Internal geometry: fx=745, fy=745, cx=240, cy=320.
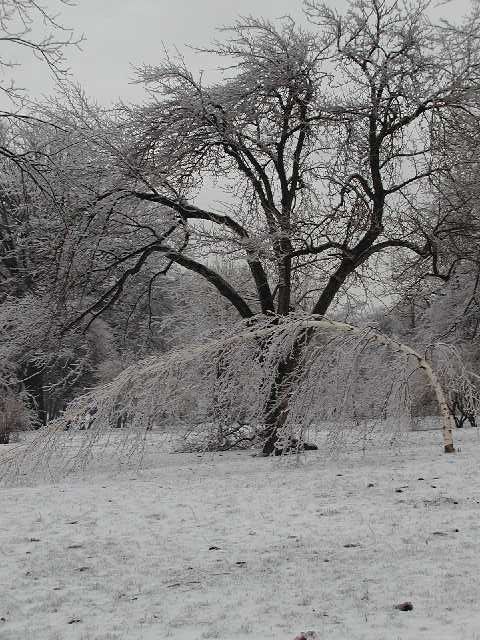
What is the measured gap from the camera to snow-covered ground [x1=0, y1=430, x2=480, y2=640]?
4.43 metres

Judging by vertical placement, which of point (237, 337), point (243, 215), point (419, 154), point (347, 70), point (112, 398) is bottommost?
point (112, 398)

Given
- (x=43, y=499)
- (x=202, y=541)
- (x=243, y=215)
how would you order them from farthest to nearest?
(x=243, y=215) → (x=43, y=499) → (x=202, y=541)

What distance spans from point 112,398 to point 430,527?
5.63 metres

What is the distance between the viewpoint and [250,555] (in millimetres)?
6203

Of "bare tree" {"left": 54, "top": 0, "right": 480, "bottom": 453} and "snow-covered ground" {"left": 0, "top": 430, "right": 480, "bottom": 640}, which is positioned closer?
"snow-covered ground" {"left": 0, "top": 430, "right": 480, "bottom": 640}

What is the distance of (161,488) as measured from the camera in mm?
10109

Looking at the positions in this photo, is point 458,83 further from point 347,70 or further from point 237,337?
point 237,337

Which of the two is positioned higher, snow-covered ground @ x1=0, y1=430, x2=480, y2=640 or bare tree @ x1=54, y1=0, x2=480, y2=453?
bare tree @ x1=54, y1=0, x2=480, y2=453

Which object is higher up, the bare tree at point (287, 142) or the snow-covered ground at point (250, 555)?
the bare tree at point (287, 142)

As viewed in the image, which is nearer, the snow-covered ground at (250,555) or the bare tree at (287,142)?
the snow-covered ground at (250,555)

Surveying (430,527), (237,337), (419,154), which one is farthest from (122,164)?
(430,527)

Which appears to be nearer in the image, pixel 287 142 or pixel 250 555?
pixel 250 555

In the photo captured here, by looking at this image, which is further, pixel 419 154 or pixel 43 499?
pixel 419 154

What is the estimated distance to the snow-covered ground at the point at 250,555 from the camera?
4.43 meters
